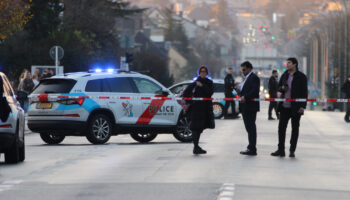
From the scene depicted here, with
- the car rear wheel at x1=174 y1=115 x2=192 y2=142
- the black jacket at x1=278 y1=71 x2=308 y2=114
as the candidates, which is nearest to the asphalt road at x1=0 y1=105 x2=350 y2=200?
the car rear wheel at x1=174 y1=115 x2=192 y2=142

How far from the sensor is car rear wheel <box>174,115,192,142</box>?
2167 cm

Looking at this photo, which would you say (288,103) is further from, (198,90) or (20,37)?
(20,37)

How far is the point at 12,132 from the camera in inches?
588

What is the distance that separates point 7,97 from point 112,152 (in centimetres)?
340

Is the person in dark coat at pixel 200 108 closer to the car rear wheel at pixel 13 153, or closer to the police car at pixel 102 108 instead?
the police car at pixel 102 108

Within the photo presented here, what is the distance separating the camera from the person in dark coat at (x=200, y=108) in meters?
17.6

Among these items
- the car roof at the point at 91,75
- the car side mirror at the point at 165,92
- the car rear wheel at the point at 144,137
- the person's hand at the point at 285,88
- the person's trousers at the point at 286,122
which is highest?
the car roof at the point at 91,75

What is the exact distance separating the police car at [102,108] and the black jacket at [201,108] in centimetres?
329

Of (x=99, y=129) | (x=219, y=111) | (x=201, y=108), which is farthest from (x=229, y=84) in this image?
(x=201, y=108)

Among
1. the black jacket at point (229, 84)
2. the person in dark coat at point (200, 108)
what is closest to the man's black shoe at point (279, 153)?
the person in dark coat at point (200, 108)

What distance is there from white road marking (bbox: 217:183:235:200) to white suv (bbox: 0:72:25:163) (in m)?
4.19

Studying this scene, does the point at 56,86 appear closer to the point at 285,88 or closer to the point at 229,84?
the point at 285,88

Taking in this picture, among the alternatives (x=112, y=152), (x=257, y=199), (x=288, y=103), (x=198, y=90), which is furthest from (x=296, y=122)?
(x=257, y=199)

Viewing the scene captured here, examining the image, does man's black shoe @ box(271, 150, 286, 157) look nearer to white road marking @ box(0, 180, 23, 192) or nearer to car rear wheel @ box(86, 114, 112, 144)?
car rear wheel @ box(86, 114, 112, 144)
